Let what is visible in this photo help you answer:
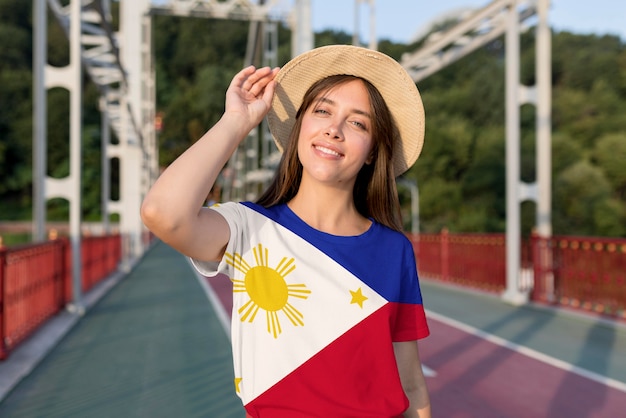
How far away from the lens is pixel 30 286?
6648 mm

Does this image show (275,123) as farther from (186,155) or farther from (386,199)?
(186,155)

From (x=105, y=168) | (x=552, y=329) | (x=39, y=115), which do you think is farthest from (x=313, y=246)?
(x=105, y=168)

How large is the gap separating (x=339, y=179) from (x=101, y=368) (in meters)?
4.46

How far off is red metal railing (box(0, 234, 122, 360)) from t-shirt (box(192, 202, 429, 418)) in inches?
184

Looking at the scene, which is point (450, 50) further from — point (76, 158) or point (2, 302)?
point (2, 302)

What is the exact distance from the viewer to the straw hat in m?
1.62

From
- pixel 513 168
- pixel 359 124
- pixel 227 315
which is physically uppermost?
pixel 513 168

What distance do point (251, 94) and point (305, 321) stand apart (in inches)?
20.3

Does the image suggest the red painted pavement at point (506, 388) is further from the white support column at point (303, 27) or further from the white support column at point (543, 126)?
the white support column at point (303, 27)

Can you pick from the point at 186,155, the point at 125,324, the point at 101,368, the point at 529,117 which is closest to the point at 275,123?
the point at 186,155

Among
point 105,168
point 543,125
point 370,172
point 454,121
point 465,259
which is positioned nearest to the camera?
point 370,172

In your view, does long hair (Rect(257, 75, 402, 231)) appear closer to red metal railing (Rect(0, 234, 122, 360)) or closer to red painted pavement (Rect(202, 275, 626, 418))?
red painted pavement (Rect(202, 275, 626, 418))

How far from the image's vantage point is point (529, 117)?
43.0 metres

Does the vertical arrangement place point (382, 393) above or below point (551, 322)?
above
